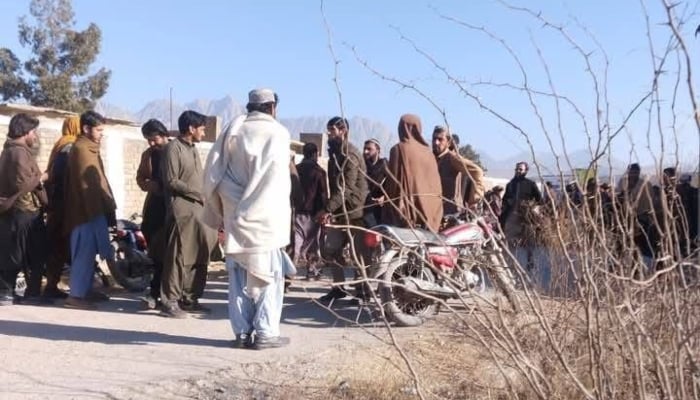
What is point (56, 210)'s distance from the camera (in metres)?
7.10

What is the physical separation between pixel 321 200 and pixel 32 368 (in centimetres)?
410

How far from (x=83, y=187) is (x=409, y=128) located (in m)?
2.74

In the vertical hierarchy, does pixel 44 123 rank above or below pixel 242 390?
above

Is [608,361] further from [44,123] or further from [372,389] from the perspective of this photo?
[44,123]

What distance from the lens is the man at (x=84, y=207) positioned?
6.71m

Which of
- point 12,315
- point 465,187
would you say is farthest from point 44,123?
point 465,187

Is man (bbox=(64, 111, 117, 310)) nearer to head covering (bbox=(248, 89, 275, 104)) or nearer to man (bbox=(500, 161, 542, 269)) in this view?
head covering (bbox=(248, 89, 275, 104))

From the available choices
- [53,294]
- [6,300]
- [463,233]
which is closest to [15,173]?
[6,300]

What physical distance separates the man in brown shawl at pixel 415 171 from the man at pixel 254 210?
142 cm

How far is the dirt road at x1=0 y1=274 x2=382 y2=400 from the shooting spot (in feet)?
14.3

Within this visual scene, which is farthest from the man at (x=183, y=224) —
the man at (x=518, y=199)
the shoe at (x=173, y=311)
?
the man at (x=518, y=199)

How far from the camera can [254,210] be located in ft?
17.0

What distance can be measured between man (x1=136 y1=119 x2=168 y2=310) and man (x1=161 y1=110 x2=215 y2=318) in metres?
0.39

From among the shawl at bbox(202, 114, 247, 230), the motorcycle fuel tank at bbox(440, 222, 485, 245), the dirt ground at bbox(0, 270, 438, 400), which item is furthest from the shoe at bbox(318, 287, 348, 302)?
the shawl at bbox(202, 114, 247, 230)
